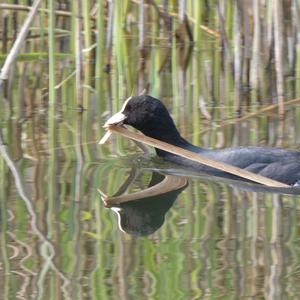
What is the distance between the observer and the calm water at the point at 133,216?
11.1 ft

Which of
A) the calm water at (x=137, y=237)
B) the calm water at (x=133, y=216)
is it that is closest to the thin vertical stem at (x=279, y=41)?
the calm water at (x=133, y=216)

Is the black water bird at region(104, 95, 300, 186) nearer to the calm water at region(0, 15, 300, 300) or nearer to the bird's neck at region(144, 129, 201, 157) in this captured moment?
the bird's neck at region(144, 129, 201, 157)

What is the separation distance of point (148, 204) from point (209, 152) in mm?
690

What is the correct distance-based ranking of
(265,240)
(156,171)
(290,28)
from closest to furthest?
(265,240)
(156,171)
(290,28)

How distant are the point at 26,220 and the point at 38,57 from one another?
141 inches

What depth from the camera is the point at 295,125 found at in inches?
239

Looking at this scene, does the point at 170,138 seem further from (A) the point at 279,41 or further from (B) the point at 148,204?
(A) the point at 279,41

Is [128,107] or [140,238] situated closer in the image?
[140,238]

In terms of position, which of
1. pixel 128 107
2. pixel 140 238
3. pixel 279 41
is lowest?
pixel 140 238

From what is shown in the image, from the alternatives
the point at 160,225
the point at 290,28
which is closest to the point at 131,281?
the point at 160,225

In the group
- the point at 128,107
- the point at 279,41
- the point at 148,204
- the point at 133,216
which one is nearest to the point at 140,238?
the point at 133,216

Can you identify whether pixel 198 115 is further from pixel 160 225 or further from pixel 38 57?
pixel 160 225

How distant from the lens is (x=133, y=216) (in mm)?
4324

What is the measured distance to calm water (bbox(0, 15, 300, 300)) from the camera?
3377mm
